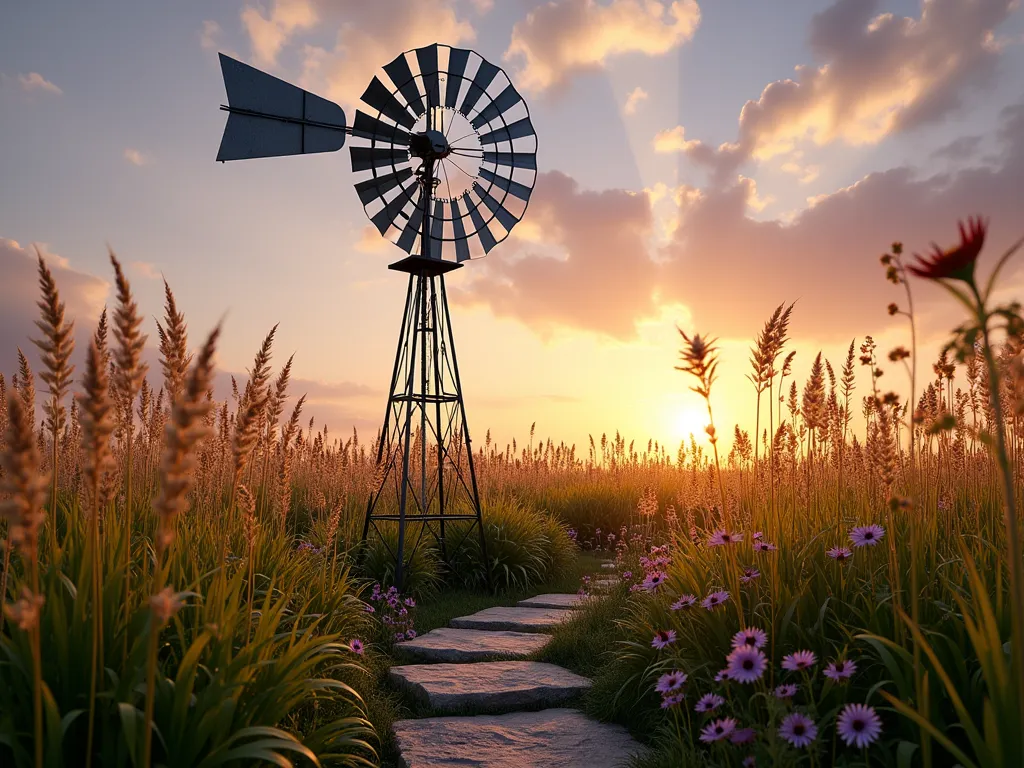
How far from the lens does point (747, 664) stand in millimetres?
2840

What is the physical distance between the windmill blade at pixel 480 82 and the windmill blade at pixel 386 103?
71 centimetres

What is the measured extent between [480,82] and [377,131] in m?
1.42

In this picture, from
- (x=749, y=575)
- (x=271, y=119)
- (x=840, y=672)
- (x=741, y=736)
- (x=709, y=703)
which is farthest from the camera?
(x=271, y=119)

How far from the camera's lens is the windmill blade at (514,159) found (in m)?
9.75

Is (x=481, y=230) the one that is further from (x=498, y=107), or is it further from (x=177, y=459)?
(x=177, y=459)

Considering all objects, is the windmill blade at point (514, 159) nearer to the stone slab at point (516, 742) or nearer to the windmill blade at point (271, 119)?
the windmill blade at point (271, 119)

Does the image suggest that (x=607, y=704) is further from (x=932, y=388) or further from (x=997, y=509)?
(x=932, y=388)

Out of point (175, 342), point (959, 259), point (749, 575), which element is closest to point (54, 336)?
point (175, 342)

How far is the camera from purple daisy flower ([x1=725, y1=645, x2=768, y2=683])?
9.11ft

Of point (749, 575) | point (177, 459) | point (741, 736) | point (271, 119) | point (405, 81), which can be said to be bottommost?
point (741, 736)

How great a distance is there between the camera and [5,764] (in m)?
2.49

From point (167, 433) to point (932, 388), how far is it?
5.48m

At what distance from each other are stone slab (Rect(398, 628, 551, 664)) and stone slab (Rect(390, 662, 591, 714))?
0.43 meters

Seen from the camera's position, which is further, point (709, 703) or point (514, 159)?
point (514, 159)
